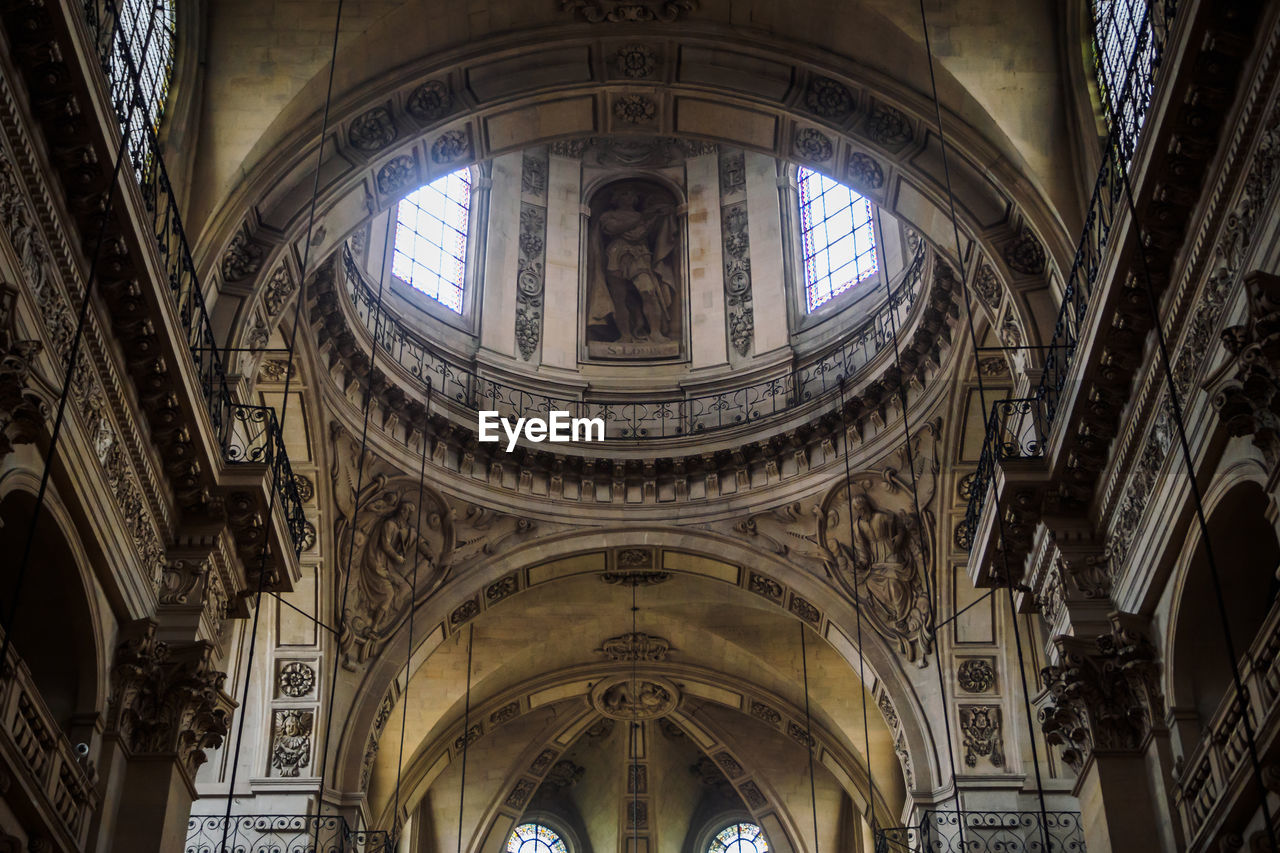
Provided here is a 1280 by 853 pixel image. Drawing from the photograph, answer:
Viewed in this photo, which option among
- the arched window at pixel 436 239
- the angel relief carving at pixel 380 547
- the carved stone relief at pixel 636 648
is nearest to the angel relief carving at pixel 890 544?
the carved stone relief at pixel 636 648

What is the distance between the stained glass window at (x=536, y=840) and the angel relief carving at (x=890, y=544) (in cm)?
835

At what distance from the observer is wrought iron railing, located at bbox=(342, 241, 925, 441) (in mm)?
18203

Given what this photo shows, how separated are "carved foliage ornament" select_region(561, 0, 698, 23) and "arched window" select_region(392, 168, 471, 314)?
6.25 meters

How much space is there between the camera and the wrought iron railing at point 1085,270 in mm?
10734

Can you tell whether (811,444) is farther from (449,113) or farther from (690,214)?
(449,113)

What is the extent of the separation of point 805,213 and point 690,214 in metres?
1.62

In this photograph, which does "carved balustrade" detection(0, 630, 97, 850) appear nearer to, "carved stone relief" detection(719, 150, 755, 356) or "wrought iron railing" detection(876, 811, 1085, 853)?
"wrought iron railing" detection(876, 811, 1085, 853)

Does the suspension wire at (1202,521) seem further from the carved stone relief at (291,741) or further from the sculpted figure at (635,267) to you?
the sculpted figure at (635,267)

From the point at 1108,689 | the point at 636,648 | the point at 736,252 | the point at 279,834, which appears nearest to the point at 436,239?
the point at 736,252

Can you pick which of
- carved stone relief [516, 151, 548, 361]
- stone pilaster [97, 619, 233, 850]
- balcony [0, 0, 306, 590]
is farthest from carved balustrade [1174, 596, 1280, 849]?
carved stone relief [516, 151, 548, 361]

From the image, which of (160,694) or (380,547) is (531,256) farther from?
(160,694)

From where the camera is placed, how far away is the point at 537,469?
62.1ft

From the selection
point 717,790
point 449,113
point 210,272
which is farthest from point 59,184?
point 717,790

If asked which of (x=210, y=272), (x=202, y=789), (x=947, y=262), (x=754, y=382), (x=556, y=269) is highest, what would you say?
(x=556, y=269)
